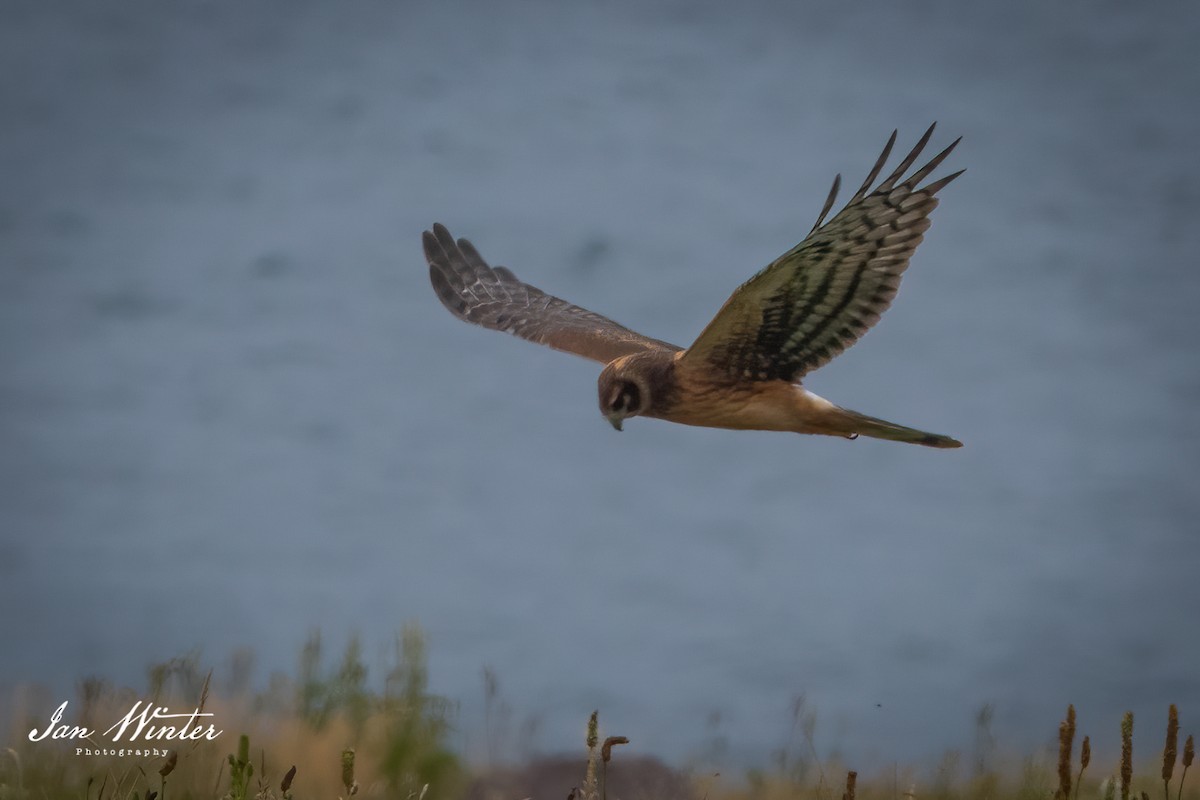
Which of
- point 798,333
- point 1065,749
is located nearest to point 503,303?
point 798,333

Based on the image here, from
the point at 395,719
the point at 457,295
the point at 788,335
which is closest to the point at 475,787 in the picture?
the point at 395,719

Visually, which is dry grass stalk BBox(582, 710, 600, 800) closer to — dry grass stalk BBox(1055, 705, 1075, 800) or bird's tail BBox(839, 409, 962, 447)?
dry grass stalk BBox(1055, 705, 1075, 800)

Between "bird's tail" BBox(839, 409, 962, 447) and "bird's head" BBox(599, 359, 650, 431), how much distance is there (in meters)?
1.02

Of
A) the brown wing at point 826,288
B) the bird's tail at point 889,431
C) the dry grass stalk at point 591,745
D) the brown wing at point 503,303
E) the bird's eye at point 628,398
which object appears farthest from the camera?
the brown wing at point 503,303

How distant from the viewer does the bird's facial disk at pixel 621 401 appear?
19.0 feet

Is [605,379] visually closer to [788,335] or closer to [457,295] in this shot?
[788,335]

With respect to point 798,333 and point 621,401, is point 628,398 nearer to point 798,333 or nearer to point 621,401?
point 621,401

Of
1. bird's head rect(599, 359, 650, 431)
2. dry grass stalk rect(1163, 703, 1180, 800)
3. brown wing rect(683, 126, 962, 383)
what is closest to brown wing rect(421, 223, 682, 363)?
bird's head rect(599, 359, 650, 431)

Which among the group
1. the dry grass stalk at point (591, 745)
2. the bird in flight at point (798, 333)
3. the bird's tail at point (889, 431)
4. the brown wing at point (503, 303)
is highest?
the brown wing at point (503, 303)

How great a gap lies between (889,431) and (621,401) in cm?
136

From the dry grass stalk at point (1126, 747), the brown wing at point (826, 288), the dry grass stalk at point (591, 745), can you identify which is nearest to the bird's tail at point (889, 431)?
the brown wing at point (826, 288)

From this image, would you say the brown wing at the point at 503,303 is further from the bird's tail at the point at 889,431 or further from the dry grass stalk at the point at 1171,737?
the dry grass stalk at the point at 1171,737

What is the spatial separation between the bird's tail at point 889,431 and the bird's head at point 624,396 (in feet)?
3.34

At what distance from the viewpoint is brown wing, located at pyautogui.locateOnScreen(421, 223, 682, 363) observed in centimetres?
763
